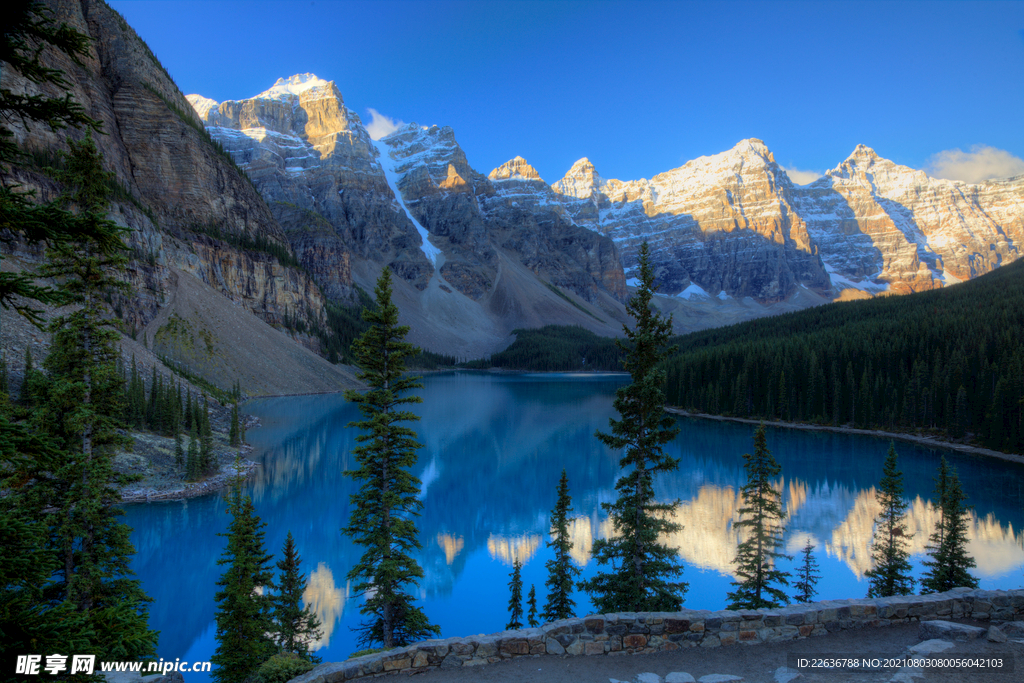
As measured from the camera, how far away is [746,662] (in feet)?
27.0

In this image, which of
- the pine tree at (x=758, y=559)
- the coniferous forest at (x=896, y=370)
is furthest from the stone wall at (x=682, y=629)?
the coniferous forest at (x=896, y=370)

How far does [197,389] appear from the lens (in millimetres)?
59250

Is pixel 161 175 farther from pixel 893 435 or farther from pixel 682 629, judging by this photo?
pixel 893 435

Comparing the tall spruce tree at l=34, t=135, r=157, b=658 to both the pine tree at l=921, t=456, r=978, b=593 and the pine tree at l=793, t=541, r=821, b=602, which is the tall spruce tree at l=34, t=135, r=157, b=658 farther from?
the pine tree at l=921, t=456, r=978, b=593

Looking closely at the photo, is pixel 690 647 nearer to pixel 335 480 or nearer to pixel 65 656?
pixel 65 656

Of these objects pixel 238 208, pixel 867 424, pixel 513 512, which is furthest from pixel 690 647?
pixel 238 208

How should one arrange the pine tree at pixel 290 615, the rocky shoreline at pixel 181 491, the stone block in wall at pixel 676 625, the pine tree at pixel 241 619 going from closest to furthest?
the stone block in wall at pixel 676 625
the pine tree at pixel 241 619
the pine tree at pixel 290 615
the rocky shoreline at pixel 181 491

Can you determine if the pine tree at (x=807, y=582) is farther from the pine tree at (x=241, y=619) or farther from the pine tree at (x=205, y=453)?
the pine tree at (x=205, y=453)

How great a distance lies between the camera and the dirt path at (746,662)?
7.70 m

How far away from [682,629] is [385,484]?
33.2ft

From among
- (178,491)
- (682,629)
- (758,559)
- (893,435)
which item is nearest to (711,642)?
(682,629)

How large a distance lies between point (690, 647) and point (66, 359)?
56.0 feet

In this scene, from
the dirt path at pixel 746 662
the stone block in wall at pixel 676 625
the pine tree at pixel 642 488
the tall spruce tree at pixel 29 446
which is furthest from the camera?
the pine tree at pixel 642 488

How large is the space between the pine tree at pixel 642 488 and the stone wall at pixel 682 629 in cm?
660
